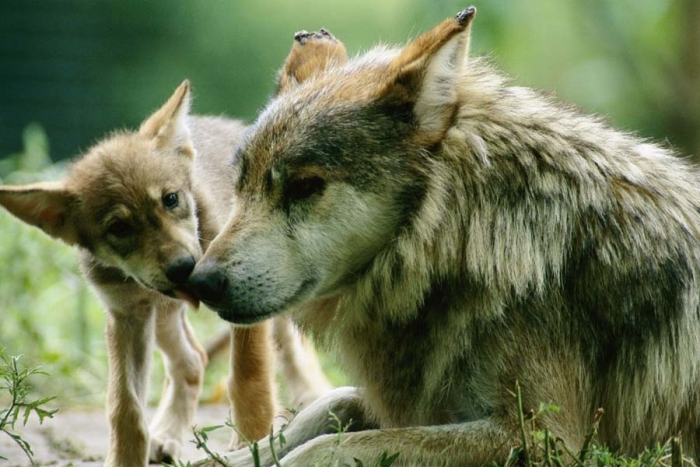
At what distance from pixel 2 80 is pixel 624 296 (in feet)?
33.9

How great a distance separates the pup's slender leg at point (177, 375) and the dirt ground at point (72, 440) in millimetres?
147

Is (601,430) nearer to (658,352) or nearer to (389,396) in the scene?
(658,352)

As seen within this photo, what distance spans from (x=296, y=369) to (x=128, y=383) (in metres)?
1.37

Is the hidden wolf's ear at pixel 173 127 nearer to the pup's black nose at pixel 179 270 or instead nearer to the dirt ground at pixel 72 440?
the pup's black nose at pixel 179 270

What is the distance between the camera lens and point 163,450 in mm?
5559

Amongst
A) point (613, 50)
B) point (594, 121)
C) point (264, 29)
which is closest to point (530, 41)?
point (613, 50)

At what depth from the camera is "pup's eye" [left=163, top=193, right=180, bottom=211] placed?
521cm

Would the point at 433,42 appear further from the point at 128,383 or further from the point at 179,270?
the point at 128,383

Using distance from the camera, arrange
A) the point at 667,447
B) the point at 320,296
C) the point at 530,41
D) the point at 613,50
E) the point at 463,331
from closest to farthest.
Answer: the point at 667,447 → the point at 463,331 → the point at 320,296 → the point at 613,50 → the point at 530,41

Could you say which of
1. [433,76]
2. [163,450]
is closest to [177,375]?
[163,450]

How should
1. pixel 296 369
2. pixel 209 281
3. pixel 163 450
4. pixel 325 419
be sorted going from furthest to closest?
pixel 296 369 < pixel 163 450 < pixel 325 419 < pixel 209 281

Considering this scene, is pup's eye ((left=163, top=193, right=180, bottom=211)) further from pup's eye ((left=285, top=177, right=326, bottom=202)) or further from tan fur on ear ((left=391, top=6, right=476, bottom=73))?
tan fur on ear ((left=391, top=6, right=476, bottom=73))

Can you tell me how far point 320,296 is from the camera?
4.16m

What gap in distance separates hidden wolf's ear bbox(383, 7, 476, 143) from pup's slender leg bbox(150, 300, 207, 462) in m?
2.21
